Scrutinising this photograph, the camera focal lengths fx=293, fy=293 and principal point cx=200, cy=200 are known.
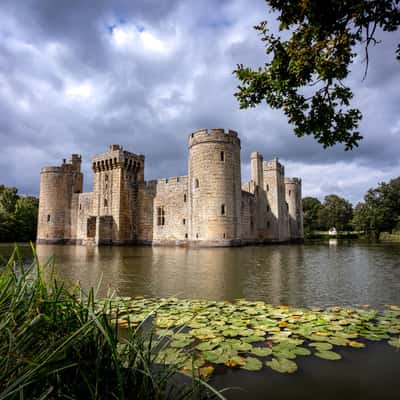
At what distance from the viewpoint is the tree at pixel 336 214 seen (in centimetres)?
5988

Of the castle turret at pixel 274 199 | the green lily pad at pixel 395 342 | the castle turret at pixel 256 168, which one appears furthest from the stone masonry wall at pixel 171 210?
the green lily pad at pixel 395 342

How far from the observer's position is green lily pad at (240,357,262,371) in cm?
271

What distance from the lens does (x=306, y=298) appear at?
562 cm

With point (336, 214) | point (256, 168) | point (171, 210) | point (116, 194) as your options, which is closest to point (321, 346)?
point (171, 210)

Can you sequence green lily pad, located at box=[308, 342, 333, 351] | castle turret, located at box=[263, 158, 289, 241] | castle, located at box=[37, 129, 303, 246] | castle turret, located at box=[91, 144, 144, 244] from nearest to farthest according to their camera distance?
green lily pad, located at box=[308, 342, 333, 351]
castle, located at box=[37, 129, 303, 246]
castle turret, located at box=[91, 144, 144, 244]
castle turret, located at box=[263, 158, 289, 241]

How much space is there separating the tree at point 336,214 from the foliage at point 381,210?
15727 mm

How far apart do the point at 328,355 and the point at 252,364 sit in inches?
33.0

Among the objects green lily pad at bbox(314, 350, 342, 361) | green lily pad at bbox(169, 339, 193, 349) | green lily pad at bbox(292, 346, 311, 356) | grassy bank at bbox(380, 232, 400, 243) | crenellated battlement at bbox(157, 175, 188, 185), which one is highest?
crenellated battlement at bbox(157, 175, 188, 185)

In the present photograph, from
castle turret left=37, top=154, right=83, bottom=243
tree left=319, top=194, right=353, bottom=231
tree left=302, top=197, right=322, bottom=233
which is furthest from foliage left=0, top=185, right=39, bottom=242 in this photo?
tree left=319, top=194, right=353, bottom=231

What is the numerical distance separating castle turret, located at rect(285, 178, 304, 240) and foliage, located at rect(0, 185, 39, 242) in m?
33.6

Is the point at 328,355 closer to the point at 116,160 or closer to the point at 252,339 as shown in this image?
the point at 252,339

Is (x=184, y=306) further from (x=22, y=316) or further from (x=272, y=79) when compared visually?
(x=272, y=79)

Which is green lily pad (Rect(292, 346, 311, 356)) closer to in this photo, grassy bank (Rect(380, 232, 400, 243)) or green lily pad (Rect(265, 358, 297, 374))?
green lily pad (Rect(265, 358, 297, 374))

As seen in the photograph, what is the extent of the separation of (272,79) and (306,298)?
13.2 ft
